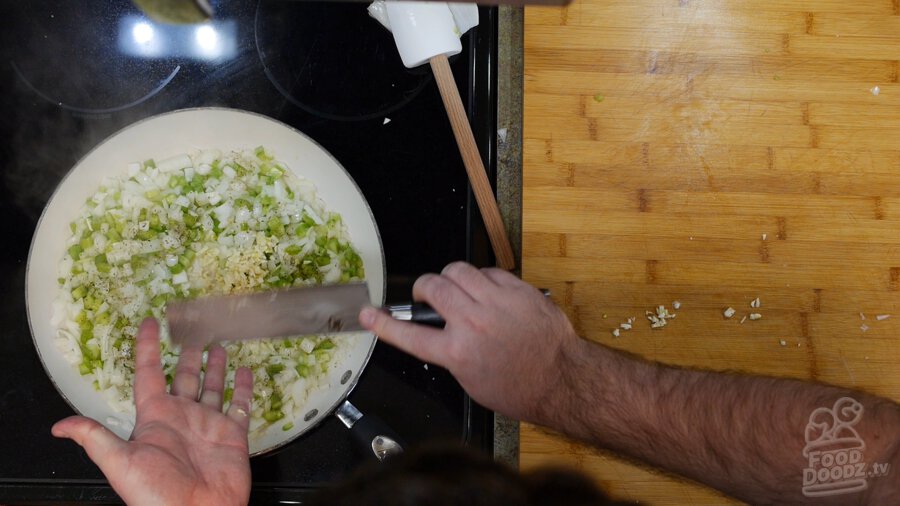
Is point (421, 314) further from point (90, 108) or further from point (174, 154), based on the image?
point (90, 108)

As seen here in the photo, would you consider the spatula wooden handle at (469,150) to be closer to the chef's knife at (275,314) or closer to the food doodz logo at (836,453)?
the chef's knife at (275,314)

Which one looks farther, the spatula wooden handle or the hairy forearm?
the spatula wooden handle

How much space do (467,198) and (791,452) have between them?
1.85 feet

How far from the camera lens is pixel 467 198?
1.02 metres

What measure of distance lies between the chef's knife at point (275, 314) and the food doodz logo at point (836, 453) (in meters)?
0.51

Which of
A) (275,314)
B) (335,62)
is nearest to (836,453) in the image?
(275,314)

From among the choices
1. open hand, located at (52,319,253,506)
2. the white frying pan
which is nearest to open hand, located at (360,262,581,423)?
the white frying pan

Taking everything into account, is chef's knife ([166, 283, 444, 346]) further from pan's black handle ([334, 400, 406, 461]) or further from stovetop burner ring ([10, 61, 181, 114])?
stovetop burner ring ([10, 61, 181, 114])

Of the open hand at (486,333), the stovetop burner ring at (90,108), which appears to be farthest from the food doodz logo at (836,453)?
the stovetop burner ring at (90,108)

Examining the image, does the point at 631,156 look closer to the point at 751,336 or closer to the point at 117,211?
the point at 751,336

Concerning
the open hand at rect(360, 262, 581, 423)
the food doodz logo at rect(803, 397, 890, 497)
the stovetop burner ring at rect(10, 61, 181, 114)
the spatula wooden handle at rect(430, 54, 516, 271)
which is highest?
the stovetop burner ring at rect(10, 61, 181, 114)

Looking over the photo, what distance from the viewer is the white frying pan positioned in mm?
929

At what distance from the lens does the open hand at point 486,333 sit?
84 centimetres

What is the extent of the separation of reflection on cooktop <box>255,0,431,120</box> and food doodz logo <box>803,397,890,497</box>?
0.74m
